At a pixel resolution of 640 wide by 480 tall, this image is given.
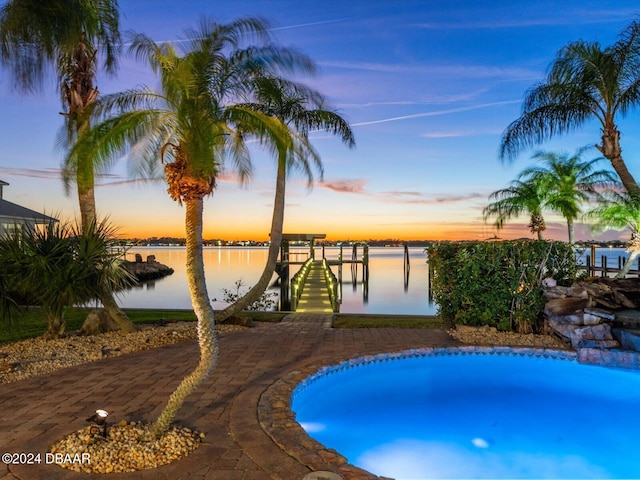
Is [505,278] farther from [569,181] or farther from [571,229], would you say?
[571,229]

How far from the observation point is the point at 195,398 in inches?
197

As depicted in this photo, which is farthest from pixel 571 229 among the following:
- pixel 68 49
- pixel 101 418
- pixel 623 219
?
pixel 101 418

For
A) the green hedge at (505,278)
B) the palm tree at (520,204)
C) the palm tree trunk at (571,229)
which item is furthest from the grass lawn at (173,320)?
the palm tree at (520,204)

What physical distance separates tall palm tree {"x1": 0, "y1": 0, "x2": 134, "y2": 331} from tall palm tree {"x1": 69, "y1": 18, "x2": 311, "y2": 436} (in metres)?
3.68

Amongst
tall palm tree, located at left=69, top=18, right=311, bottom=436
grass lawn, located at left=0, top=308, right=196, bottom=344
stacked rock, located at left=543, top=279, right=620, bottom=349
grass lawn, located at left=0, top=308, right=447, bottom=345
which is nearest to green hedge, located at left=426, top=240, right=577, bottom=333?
stacked rock, located at left=543, top=279, right=620, bottom=349

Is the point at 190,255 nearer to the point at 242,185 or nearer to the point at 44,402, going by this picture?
the point at 44,402

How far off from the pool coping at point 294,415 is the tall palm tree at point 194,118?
0.93 m

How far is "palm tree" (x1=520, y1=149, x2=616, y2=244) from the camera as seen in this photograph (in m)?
27.3

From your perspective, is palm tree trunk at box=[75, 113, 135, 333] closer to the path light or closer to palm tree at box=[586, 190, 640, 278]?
the path light

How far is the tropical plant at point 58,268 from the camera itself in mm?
7797

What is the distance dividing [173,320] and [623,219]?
63.0 ft

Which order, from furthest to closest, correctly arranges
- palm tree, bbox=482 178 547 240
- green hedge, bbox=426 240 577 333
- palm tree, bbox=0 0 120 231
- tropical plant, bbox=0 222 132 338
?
palm tree, bbox=482 178 547 240
green hedge, bbox=426 240 577 333
palm tree, bbox=0 0 120 231
tropical plant, bbox=0 222 132 338

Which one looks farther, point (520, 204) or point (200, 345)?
point (520, 204)

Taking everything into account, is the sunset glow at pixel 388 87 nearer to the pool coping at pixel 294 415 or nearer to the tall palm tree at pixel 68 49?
the tall palm tree at pixel 68 49
